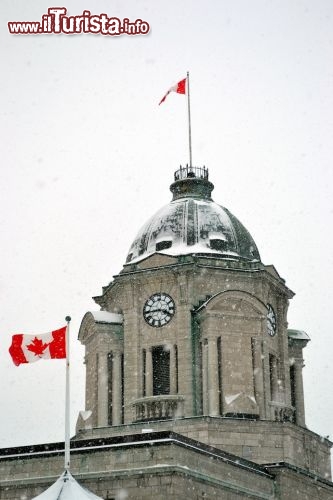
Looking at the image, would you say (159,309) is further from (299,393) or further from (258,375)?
(299,393)

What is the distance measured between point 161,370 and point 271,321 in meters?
6.78

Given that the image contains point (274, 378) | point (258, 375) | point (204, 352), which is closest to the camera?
point (204, 352)

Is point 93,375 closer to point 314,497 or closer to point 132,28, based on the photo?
point 314,497

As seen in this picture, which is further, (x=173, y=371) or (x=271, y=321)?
(x=271, y=321)

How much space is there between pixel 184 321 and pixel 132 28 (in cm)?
1563

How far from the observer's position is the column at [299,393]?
62.6 meters

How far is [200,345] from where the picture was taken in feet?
192

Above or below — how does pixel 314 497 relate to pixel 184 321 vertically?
below

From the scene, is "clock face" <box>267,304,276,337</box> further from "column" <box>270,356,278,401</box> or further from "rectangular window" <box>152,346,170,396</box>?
"rectangular window" <box>152,346,170,396</box>

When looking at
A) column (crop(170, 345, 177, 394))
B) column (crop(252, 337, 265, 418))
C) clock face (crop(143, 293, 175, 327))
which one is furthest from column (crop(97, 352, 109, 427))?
column (crop(252, 337, 265, 418))

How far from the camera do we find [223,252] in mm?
61375

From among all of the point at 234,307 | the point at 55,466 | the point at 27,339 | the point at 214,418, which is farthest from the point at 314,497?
the point at 27,339

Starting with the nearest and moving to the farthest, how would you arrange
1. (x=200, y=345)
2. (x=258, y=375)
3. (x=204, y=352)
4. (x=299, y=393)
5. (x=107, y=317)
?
(x=204, y=352)
(x=258, y=375)
(x=200, y=345)
(x=107, y=317)
(x=299, y=393)

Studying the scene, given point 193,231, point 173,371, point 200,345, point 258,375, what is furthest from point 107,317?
point 258,375
